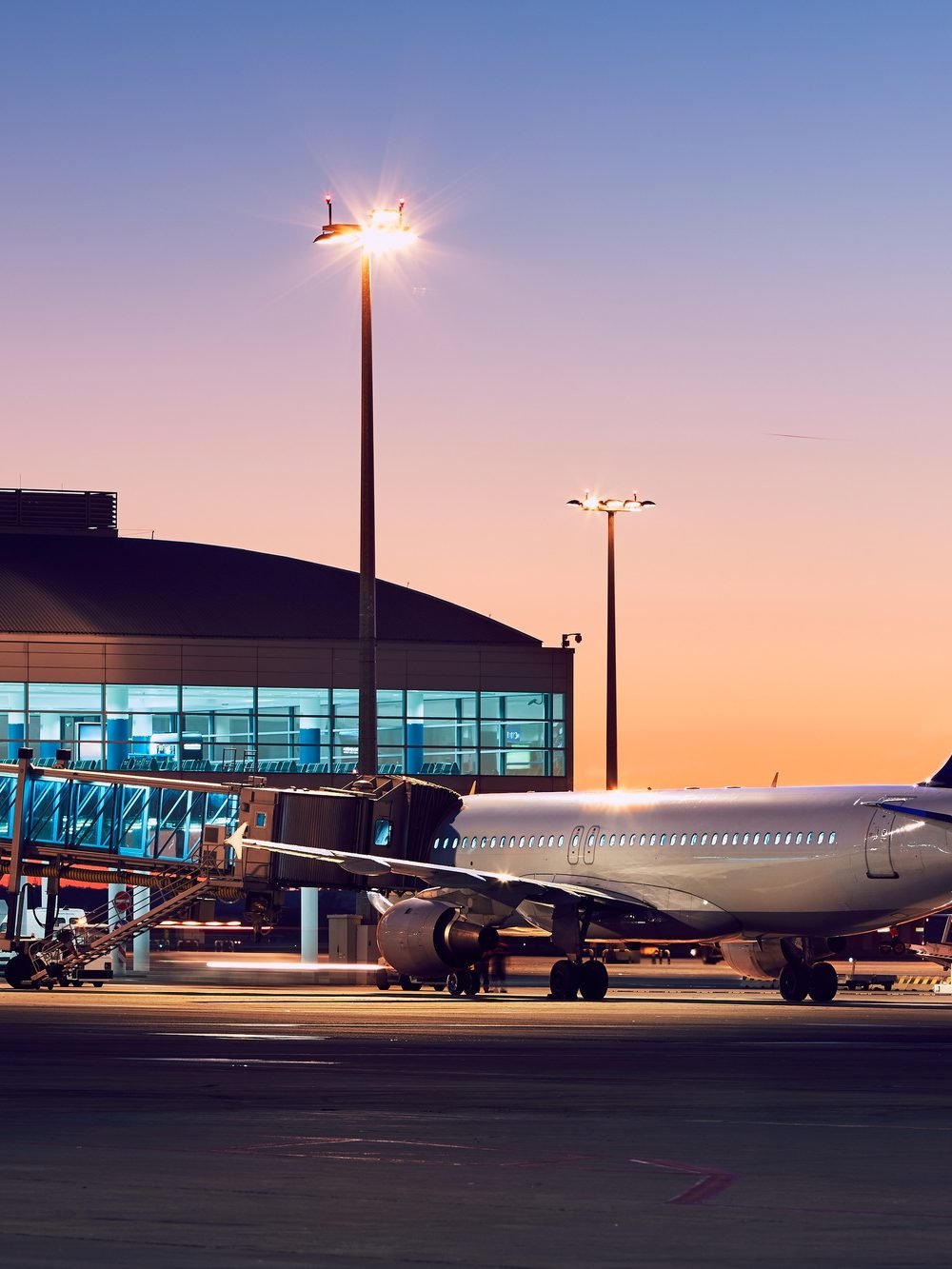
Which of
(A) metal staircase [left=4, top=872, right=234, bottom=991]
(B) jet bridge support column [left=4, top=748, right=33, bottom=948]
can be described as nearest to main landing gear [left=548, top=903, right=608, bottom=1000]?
(A) metal staircase [left=4, top=872, right=234, bottom=991]

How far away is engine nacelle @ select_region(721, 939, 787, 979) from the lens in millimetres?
48125

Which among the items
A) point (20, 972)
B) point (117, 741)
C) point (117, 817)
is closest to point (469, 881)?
point (20, 972)

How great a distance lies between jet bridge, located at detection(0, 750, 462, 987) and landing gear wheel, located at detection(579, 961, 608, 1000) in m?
6.83

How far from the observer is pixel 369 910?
56.8m

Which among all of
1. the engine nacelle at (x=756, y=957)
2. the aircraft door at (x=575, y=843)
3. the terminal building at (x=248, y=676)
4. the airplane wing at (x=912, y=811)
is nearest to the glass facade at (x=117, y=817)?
the aircraft door at (x=575, y=843)

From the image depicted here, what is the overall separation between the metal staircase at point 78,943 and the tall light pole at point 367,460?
4994 mm

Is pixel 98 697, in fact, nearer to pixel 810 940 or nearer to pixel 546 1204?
pixel 810 940

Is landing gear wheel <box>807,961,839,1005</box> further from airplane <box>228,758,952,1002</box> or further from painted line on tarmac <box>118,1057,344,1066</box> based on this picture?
painted line on tarmac <box>118,1057,344,1066</box>

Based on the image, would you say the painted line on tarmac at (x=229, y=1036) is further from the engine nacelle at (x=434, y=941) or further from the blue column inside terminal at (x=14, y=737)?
the blue column inside terminal at (x=14, y=737)

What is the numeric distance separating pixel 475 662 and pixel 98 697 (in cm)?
1583

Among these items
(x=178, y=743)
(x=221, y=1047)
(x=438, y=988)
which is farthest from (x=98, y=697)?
(x=221, y=1047)

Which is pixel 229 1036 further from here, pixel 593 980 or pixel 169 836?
pixel 169 836

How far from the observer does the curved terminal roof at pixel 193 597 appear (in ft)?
299

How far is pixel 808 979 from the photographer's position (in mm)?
46375
